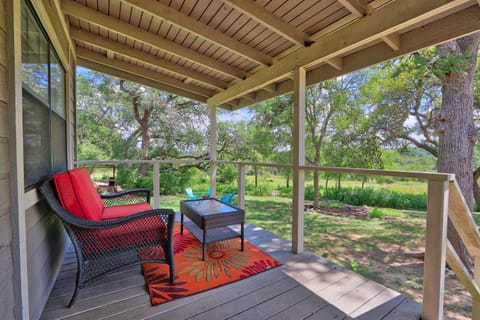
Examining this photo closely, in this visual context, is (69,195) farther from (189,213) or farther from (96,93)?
(96,93)

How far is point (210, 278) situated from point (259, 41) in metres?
2.86

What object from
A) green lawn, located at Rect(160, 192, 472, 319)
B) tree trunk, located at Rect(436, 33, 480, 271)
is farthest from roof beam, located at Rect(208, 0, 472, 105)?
tree trunk, located at Rect(436, 33, 480, 271)

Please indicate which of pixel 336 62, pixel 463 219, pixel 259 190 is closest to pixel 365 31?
pixel 336 62

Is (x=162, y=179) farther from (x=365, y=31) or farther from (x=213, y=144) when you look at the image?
(x=365, y=31)

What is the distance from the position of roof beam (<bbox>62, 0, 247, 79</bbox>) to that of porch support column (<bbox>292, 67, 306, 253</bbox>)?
1340 mm

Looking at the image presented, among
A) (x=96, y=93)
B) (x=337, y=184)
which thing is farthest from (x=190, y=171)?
(x=337, y=184)

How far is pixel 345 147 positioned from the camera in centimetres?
737

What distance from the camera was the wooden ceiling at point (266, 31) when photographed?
1941 mm

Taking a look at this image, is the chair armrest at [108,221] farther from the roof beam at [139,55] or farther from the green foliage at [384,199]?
the green foliage at [384,199]

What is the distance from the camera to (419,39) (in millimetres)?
2107

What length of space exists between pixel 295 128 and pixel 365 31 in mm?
1217

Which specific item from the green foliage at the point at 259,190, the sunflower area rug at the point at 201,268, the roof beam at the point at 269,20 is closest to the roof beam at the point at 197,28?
the roof beam at the point at 269,20

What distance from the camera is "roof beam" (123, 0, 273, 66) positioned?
7.64 ft

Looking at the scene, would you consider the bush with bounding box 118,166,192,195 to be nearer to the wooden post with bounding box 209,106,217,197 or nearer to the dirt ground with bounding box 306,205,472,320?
the wooden post with bounding box 209,106,217,197
